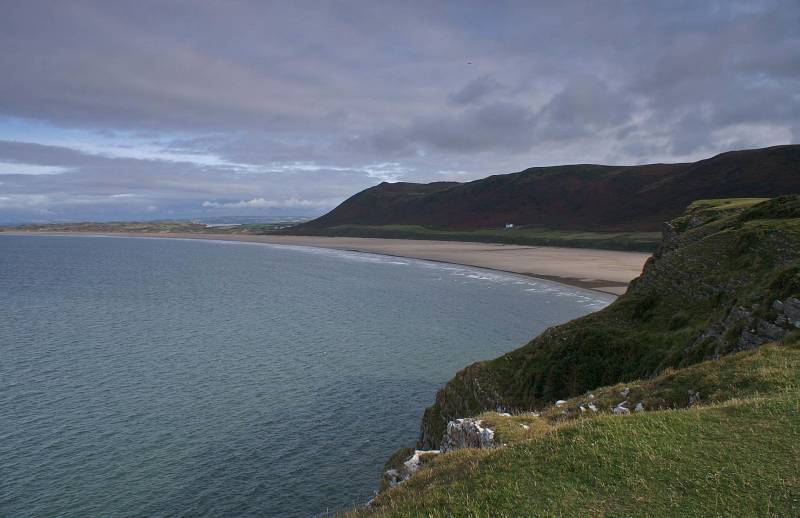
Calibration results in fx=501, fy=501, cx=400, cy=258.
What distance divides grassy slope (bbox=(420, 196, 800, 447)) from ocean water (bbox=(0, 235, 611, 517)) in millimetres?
6642

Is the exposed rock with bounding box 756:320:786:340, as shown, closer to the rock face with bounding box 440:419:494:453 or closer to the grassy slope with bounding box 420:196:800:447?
the grassy slope with bounding box 420:196:800:447

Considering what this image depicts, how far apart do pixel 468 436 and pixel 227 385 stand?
32.6 m

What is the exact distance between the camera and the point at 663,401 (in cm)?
1791

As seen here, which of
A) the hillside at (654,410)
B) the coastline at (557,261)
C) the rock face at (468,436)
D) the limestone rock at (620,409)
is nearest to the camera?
the hillside at (654,410)

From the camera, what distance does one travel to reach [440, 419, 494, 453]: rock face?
57.3ft

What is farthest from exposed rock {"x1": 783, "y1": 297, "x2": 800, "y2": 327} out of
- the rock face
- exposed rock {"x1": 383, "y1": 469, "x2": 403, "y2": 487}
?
exposed rock {"x1": 383, "y1": 469, "x2": 403, "y2": 487}

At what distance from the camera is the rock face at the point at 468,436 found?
57.3 ft

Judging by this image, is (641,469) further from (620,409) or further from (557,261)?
(557,261)

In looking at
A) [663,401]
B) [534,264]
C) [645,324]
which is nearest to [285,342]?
[645,324]

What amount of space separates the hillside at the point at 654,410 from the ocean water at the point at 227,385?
23.8 ft

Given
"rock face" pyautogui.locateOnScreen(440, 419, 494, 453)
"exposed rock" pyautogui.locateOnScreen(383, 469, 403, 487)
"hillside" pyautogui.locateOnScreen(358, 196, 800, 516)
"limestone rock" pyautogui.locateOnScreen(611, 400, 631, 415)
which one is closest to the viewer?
"hillside" pyautogui.locateOnScreen(358, 196, 800, 516)

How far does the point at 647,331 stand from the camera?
109ft

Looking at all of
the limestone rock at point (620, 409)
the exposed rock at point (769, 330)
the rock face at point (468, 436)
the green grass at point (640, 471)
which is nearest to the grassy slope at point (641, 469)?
the green grass at point (640, 471)

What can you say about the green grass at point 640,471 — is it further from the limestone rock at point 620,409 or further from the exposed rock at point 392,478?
the exposed rock at point 392,478
